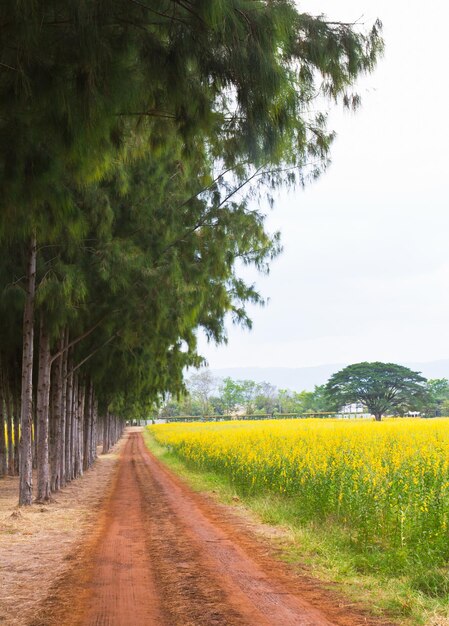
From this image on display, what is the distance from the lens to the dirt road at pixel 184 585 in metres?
6.17

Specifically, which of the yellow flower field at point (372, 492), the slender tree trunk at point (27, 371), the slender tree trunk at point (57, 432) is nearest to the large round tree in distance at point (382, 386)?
the slender tree trunk at point (57, 432)

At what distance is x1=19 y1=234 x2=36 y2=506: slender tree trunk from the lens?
49.4 ft

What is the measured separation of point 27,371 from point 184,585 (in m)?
9.00

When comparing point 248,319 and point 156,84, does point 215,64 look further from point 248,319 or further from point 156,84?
point 248,319

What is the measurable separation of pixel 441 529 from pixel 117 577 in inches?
148

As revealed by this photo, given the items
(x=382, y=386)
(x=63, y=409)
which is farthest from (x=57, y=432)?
(x=382, y=386)

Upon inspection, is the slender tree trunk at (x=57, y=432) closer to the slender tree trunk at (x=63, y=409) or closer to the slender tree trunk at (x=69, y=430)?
the slender tree trunk at (x=63, y=409)

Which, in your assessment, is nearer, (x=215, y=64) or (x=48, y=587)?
(x=215, y=64)

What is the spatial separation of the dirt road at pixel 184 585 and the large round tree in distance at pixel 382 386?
254 feet

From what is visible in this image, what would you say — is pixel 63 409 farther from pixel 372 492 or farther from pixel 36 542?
pixel 372 492

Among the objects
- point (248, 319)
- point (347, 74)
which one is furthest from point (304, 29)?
point (248, 319)

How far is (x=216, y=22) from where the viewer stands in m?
4.72

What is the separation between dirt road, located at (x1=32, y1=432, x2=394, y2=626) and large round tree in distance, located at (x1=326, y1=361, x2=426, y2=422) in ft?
254

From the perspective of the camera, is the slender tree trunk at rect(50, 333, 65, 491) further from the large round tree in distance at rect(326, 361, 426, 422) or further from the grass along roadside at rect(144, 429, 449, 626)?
the large round tree in distance at rect(326, 361, 426, 422)
